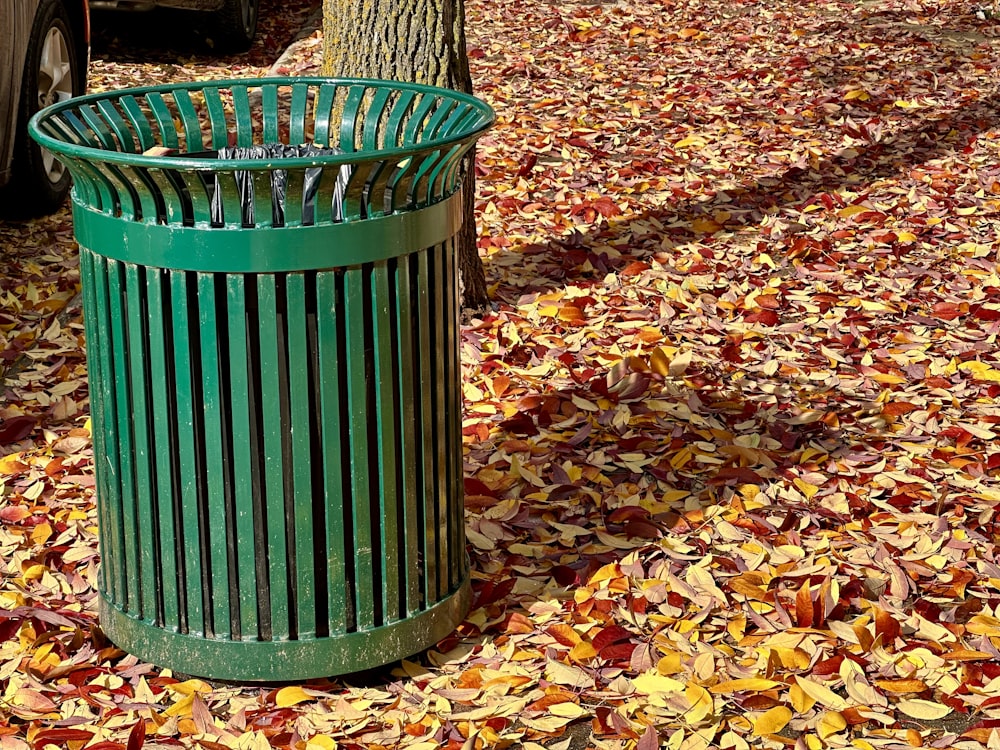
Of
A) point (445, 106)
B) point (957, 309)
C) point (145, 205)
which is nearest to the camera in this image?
point (145, 205)

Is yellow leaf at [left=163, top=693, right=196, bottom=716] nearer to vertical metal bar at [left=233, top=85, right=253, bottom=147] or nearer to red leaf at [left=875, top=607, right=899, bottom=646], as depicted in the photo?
vertical metal bar at [left=233, top=85, right=253, bottom=147]

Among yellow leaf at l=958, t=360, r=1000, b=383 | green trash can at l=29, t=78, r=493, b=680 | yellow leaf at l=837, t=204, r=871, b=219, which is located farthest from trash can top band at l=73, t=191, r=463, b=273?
yellow leaf at l=837, t=204, r=871, b=219

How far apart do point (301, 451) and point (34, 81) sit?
369cm

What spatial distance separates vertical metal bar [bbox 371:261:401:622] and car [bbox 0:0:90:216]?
3386 mm

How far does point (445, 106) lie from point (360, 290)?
71cm

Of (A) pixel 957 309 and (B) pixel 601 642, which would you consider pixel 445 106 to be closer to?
(B) pixel 601 642

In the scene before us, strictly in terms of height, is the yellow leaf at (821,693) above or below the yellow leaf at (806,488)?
below

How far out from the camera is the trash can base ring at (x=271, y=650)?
3082 millimetres

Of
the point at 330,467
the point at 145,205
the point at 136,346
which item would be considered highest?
the point at 145,205

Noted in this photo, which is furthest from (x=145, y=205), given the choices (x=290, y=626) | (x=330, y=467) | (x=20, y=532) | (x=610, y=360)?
(x=610, y=360)

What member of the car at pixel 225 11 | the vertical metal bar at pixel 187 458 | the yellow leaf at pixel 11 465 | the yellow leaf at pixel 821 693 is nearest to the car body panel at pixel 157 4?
the car at pixel 225 11

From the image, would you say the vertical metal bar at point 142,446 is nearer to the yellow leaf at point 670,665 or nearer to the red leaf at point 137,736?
the red leaf at point 137,736

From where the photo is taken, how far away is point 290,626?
309 centimetres

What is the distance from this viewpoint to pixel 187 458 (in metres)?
2.95
